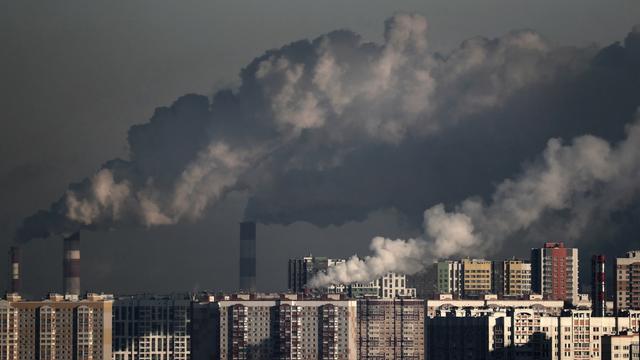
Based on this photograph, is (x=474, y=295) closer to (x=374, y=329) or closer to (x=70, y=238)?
(x=374, y=329)

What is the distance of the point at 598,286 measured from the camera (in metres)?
104

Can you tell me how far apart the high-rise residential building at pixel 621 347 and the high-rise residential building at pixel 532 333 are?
39.5 inches

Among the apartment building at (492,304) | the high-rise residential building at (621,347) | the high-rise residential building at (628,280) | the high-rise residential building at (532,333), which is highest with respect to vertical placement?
the high-rise residential building at (628,280)

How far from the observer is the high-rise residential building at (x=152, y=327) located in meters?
117

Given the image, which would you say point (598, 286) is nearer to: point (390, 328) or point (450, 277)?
point (390, 328)

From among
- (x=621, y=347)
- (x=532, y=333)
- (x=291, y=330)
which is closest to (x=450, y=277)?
(x=291, y=330)

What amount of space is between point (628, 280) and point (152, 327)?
739 inches

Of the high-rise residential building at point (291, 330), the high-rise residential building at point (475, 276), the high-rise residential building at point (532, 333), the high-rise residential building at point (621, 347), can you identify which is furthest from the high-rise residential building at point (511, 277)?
the high-rise residential building at point (621, 347)

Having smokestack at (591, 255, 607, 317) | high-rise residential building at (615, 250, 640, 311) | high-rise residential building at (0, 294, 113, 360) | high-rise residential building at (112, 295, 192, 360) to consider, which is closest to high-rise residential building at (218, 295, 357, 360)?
high-rise residential building at (112, 295, 192, 360)

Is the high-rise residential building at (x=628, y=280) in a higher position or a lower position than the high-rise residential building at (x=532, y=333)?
higher

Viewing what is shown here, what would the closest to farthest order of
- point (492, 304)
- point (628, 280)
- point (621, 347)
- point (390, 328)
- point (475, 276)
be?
1. point (621, 347)
2. point (492, 304)
3. point (390, 328)
4. point (628, 280)
5. point (475, 276)

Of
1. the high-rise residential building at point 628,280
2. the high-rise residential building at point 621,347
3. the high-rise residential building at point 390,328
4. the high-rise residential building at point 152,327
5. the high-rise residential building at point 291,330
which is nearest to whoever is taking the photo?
the high-rise residential building at point 621,347

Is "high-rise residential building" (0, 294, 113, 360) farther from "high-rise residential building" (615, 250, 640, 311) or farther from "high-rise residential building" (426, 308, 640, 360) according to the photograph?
"high-rise residential building" (615, 250, 640, 311)

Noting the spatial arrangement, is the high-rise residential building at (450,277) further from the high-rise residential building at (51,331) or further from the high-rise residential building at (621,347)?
→ the high-rise residential building at (621,347)
